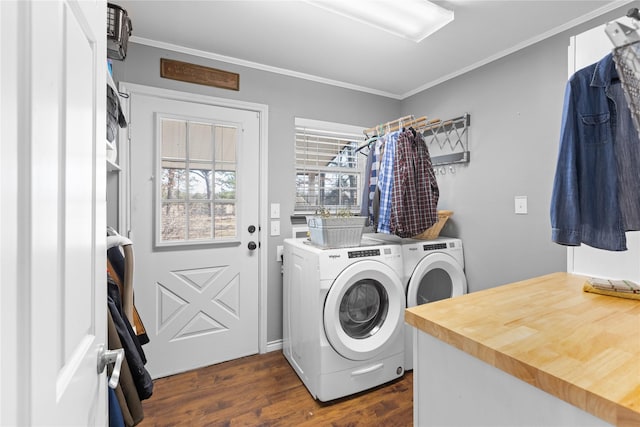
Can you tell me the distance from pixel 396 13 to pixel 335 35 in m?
0.50

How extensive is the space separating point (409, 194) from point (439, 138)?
1.01 metres

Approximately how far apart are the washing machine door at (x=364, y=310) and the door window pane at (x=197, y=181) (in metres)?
1.02

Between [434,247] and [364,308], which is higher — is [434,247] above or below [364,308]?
above

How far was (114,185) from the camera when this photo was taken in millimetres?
2055

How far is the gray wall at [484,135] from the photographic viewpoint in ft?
6.68

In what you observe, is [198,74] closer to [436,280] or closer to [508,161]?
[508,161]

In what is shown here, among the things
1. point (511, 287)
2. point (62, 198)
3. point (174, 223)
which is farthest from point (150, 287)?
point (511, 287)

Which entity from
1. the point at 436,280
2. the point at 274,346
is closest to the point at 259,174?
the point at 274,346

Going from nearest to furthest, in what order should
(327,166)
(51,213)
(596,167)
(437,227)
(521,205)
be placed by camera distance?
(51,213), (596,167), (521,205), (437,227), (327,166)

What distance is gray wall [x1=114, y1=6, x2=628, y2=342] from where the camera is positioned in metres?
2.04

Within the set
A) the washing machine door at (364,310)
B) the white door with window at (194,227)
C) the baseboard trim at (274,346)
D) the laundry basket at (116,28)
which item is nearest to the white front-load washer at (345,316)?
the washing machine door at (364,310)

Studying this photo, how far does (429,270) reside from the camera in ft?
7.58

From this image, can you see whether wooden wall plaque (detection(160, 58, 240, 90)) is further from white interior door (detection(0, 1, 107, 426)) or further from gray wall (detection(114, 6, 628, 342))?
white interior door (detection(0, 1, 107, 426))

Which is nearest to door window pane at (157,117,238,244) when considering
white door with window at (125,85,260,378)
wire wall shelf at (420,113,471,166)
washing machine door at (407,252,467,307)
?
white door with window at (125,85,260,378)
